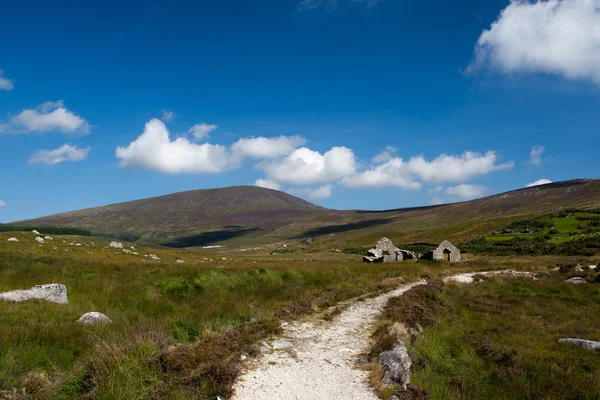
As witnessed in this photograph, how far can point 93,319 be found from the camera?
31.5ft

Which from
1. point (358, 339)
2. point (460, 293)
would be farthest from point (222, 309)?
point (460, 293)

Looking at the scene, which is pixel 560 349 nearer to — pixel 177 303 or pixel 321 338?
pixel 321 338

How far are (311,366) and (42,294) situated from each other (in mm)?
9524

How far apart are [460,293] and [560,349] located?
10274 millimetres

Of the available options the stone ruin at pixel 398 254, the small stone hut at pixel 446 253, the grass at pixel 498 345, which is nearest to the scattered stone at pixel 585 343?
the grass at pixel 498 345

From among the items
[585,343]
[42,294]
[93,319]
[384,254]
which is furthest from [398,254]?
[93,319]

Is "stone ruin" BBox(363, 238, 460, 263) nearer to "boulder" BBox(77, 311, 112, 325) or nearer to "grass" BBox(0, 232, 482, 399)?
"grass" BBox(0, 232, 482, 399)

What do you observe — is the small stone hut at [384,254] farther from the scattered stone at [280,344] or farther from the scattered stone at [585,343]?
the scattered stone at [280,344]

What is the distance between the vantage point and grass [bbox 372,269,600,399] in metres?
7.59

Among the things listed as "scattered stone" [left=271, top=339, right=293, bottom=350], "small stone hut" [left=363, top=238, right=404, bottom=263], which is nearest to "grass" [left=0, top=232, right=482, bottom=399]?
"scattered stone" [left=271, top=339, right=293, bottom=350]

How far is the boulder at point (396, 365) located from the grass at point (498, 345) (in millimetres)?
295

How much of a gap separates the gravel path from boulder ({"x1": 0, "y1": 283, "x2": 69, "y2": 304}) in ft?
24.8

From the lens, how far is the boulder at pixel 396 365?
727cm

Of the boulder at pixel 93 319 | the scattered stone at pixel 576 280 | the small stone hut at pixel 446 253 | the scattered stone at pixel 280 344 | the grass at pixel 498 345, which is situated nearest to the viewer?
the grass at pixel 498 345
